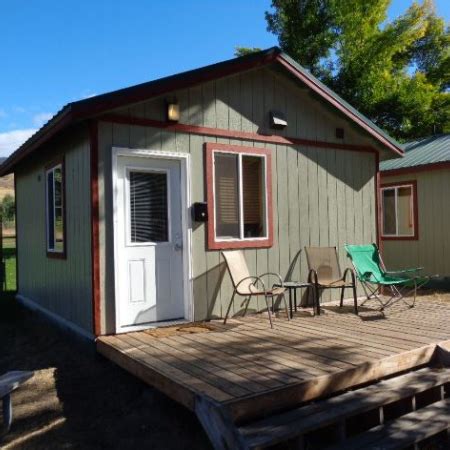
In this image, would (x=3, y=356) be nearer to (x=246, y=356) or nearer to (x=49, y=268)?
(x=49, y=268)

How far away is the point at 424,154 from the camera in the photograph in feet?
34.6

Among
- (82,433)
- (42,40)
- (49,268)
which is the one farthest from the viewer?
(42,40)

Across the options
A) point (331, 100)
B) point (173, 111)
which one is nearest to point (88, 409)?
point (173, 111)

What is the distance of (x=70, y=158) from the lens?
18.4ft

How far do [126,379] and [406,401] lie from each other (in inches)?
97.6

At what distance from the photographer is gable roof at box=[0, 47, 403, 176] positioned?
464 cm

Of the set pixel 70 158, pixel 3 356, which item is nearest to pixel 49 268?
pixel 3 356

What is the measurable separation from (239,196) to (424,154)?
247 inches

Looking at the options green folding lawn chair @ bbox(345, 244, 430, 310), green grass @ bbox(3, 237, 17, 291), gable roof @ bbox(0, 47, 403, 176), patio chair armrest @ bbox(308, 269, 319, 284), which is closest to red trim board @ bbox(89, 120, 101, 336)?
gable roof @ bbox(0, 47, 403, 176)

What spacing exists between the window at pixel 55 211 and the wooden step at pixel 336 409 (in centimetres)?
382

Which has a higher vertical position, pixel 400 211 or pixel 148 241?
pixel 400 211

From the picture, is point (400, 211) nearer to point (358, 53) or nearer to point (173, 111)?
point (173, 111)

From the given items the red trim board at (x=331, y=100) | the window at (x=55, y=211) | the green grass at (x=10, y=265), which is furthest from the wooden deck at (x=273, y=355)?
the green grass at (x=10, y=265)

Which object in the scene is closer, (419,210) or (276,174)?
(276,174)
